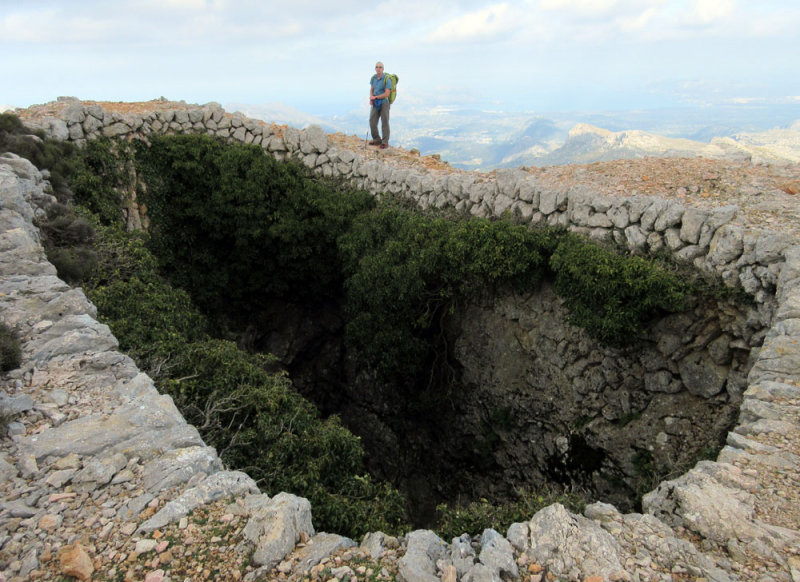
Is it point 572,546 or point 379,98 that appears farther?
point 379,98

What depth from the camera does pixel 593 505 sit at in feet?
17.4

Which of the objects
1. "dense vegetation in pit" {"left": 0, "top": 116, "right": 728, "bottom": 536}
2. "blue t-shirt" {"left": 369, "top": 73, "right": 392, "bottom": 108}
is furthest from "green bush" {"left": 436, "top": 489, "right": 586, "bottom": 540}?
"blue t-shirt" {"left": 369, "top": 73, "right": 392, "bottom": 108}

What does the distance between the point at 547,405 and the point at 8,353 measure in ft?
32.6

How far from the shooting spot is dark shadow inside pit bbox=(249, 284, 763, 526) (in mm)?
8780

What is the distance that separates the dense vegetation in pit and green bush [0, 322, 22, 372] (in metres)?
1.44

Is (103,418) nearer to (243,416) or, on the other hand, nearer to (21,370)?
(21,370)

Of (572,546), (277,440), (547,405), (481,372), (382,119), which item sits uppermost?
(382,119)

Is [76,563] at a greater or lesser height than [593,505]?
greater

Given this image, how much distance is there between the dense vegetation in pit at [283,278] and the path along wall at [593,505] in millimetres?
721

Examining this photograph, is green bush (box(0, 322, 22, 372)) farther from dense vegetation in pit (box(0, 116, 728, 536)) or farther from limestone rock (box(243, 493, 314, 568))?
limestone rock (box(243, 493, 314, 568))

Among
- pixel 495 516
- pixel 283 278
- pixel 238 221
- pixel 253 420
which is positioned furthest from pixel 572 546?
pixel 238 221

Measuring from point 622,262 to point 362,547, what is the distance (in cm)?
721

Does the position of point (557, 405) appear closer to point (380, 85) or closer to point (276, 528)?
point (276, 528)

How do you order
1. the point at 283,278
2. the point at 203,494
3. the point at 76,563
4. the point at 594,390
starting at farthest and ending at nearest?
the point at 283,278
the point at 594,390
the point at 203,494
the point at 76,563
